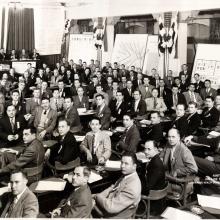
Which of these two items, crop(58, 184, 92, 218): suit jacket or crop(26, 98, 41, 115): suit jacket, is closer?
crop(58, 184, 92, 218): suit jacket

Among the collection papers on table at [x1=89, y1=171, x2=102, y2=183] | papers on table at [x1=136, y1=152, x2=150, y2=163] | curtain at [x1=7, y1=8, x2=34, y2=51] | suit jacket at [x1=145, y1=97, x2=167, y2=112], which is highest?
curtain at [x1=7, y1=8, x2=34, y2=51]

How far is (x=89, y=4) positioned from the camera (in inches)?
435

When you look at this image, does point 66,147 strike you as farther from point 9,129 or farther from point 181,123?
point 181,123

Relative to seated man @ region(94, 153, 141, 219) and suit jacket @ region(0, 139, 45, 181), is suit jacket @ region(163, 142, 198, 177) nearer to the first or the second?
seated man @ region(94, 153, 141, 219)

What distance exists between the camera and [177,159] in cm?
338

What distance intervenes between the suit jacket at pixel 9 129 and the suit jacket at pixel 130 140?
1.33 metres

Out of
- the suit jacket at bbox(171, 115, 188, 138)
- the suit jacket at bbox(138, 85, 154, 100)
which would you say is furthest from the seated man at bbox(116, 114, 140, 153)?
the suit jacket at bbox(138, 85, 154, 100)

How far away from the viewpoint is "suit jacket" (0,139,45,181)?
322 centimetres

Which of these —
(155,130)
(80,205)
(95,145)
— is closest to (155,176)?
(80,205)

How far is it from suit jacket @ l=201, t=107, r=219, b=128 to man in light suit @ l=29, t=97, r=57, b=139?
7.57ft

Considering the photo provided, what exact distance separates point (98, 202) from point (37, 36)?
10.5 meters

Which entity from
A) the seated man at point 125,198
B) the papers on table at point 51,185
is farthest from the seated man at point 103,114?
the seated man at point 125,198

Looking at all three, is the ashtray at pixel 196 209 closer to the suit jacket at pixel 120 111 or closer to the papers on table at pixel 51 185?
the papers on table at pixel 51 185

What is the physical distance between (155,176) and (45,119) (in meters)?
2.49
